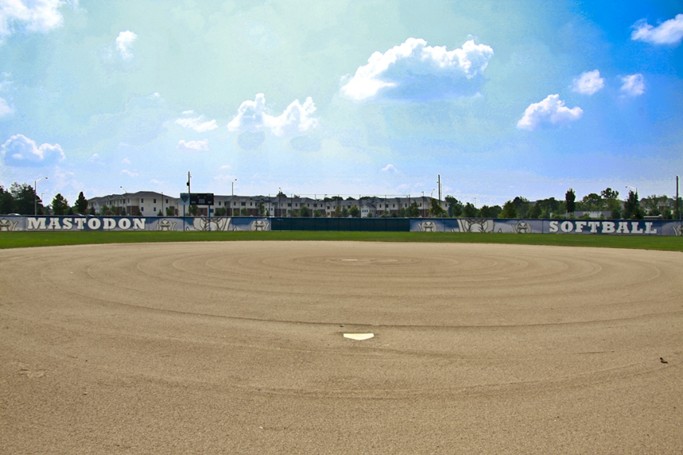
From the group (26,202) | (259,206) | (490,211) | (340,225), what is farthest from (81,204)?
(490,211)

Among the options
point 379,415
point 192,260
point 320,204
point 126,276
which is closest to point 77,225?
point 192,260

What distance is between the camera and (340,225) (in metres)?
68.3

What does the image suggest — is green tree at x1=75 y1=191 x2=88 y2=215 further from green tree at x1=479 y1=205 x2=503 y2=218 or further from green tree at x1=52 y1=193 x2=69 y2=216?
green tree at x1=479 y1=205 x2=503 y2=218

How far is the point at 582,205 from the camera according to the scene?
17788cm

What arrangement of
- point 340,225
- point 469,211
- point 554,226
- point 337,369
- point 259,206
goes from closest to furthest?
1. point 337,369
2. point 554,226
3. point 340,225
4. point 469,211
5. point 259,206

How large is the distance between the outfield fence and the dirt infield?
49348mm

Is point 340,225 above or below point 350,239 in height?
above

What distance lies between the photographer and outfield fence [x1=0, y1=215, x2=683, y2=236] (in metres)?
57.5

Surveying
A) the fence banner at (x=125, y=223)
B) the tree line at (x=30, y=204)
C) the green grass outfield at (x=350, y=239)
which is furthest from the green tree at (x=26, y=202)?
the green grass outfield at (x=350, y=239)

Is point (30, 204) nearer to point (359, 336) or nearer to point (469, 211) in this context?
point (469, 211)

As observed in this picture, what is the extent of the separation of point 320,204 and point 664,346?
183894 mm

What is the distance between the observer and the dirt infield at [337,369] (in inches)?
187

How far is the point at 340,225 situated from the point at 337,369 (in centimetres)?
6159

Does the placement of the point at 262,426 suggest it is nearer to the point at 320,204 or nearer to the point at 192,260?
the point at 192,260
